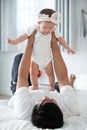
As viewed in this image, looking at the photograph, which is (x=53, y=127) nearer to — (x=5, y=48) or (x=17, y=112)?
(x=17, y=112)

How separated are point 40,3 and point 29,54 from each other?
180 centimetres

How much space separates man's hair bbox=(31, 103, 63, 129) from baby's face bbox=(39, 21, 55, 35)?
56 centimetres

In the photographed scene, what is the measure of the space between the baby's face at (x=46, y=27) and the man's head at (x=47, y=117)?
0.55 m

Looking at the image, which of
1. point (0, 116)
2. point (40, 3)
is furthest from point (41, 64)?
point (40, 3)

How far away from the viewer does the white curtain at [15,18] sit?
10.7 feet

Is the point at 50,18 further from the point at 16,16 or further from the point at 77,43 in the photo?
the point at 16,16

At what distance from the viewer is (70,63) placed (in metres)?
3.06

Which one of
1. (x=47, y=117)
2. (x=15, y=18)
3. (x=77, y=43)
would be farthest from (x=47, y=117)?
(x=15, y=18)

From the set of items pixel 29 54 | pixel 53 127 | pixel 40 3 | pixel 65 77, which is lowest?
pixel 53 127

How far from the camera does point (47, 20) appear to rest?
153cm

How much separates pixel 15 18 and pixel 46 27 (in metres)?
1.87

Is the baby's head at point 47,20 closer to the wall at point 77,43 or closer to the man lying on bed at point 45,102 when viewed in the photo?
the man lying on bed at point 45,102

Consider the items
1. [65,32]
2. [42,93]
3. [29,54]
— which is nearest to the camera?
[42,93]

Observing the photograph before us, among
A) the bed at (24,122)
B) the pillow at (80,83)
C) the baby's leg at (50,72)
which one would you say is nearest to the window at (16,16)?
the pillow at (80,83)
